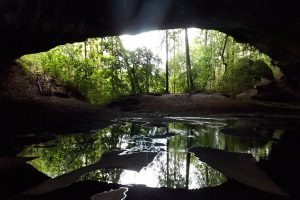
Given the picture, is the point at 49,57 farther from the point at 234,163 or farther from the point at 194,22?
the point at 234,163

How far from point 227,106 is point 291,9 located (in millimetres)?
5575

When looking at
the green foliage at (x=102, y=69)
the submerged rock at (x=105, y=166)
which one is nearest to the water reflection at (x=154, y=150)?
the submerged rock at (x=105, y=166)

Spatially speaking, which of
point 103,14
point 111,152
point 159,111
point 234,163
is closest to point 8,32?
point 103,14

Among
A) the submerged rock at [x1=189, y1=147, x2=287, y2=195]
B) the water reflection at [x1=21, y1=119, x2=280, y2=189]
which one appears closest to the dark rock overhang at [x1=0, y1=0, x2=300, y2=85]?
the water reflection at [x1=21, y1=119, x2=280, y2=189]

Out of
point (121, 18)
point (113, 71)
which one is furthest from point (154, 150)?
point (113, 71)

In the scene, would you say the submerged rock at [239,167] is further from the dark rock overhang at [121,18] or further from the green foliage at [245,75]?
the green foliage at [245,75]

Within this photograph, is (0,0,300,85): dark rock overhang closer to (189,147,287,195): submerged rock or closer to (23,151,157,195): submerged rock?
(23,151,157,195): submerged rock

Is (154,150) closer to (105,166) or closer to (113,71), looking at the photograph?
(105,166)

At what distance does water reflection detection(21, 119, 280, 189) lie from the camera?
520cm

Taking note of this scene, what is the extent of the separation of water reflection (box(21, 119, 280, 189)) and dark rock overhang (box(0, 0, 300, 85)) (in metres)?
3.47

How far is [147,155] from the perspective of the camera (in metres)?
6.55

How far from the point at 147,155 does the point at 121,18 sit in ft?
19.9

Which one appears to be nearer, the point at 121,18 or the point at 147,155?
the point at 147,155

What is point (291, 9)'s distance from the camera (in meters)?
10.9
